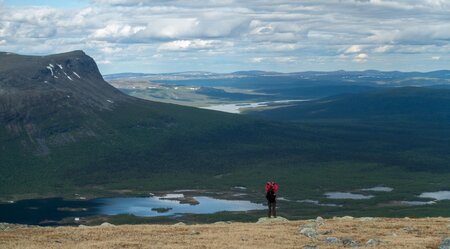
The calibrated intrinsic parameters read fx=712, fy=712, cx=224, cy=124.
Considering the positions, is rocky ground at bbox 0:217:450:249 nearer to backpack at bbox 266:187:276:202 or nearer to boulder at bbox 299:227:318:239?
boulder at bbox 299:227:318:239

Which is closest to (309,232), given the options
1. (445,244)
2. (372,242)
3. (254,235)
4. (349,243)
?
(254,235)

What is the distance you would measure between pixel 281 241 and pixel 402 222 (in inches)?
655

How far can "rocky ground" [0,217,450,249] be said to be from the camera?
2088 inches

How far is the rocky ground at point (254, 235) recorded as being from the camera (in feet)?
174

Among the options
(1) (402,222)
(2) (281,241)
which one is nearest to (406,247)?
(2) (281,241)

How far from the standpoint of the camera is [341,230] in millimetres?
60156

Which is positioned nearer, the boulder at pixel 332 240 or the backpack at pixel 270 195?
the boulder at pixel 332 240

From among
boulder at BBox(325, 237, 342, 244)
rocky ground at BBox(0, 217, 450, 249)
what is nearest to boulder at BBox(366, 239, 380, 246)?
rocky ground at BBox(0, 217, 450, 249)

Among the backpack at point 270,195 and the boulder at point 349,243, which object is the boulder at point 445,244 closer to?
the boulder at point 349,243

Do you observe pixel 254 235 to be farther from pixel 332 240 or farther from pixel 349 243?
pixel 349 243

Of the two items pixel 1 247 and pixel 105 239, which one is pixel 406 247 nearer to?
pixel 105 239

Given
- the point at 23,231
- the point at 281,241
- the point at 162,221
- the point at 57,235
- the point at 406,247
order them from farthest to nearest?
the point at 162,221 → the point at 23,231 → the point at 57,235 → the point at 281,241 → the point at 406,247

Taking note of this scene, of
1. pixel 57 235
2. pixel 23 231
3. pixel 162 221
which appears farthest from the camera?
pixel 162 221

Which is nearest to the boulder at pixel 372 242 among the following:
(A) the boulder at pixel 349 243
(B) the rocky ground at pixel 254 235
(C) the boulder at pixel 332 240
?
(B) the rocky ground at pixel 254 235
